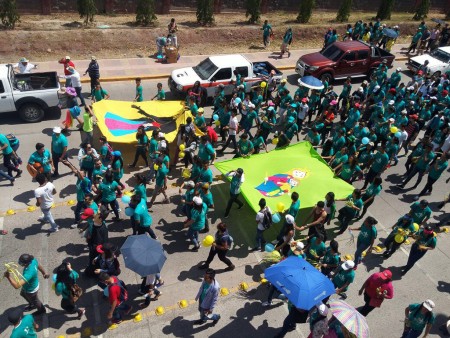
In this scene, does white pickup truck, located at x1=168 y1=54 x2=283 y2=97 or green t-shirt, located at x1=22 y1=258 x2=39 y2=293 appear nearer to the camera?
green t-shirt, located at x1=22 y1=258 x2=39 y2=293

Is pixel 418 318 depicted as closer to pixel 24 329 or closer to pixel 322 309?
pixel 322 309

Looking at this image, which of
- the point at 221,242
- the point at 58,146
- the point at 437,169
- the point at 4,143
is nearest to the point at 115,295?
the point at 221,242

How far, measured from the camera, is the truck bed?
14.1m

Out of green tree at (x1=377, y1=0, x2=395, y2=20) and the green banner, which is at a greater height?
green tree at (x1=377, y1=0, x2=395, y2=20)

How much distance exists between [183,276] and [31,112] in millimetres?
8742

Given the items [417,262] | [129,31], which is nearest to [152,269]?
[417,262]

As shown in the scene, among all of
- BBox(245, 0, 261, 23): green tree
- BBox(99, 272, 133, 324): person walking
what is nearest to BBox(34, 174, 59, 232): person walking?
BBox(99, 272, 133, 324): person walking

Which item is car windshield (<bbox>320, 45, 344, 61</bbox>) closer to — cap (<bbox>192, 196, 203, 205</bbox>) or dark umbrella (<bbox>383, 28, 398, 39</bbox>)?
dark umbrella (<bbox>383, 28, 398, 39</bbox>)

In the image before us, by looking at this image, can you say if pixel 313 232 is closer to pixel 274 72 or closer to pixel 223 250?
pixel 223 250

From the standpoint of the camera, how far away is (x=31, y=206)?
10992 mm

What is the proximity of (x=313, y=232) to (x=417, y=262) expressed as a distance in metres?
3.23

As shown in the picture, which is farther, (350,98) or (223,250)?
(350,98)

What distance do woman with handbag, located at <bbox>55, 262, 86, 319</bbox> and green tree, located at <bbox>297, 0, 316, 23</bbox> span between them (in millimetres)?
23861

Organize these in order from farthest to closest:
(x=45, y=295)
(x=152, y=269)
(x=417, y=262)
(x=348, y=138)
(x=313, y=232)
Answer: (x=348, y=138)
(x=417, y=262)
(x=313, y=232)
(x=45, y=295)
(x=152, y=269)
